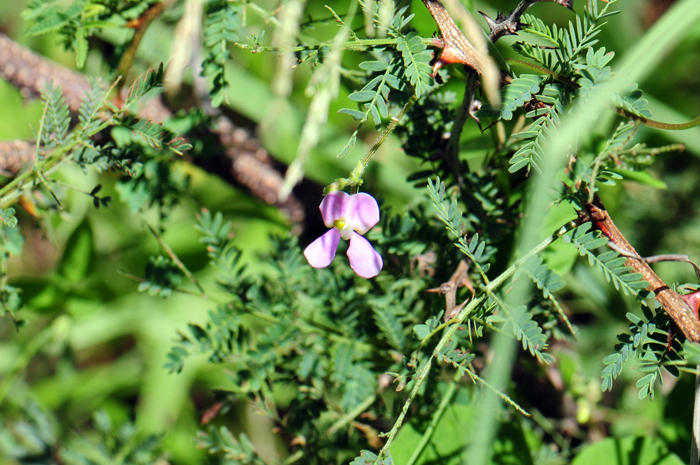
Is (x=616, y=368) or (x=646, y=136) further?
(x=646, y=136)

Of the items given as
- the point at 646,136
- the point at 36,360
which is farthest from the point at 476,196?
the point at 36,360

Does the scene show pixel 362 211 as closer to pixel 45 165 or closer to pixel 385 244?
pixel 385 244

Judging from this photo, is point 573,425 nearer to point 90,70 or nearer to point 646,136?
point 646,136

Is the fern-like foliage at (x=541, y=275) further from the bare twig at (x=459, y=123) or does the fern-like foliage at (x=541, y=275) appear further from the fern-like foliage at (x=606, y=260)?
the bare twig at (x=459, y=123)

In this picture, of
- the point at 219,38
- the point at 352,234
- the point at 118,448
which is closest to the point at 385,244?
the point at 352,234

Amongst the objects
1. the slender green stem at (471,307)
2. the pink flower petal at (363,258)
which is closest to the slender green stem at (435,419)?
the slender green stem at (471,307)

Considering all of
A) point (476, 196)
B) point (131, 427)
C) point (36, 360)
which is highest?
point (476, 196)

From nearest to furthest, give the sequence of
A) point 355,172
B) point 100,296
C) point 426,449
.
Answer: point 355,172 → point 426,449 → point 100,296

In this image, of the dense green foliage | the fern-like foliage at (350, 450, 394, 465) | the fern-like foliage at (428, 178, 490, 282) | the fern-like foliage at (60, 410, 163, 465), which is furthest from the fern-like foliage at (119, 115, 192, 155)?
the fern-like foliage at (60, 410, 163, 465)
